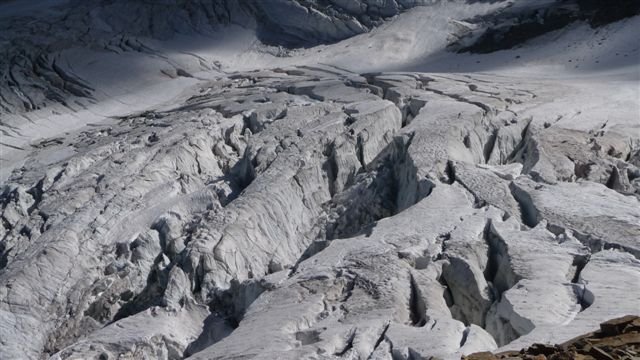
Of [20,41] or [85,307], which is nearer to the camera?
[85,307]

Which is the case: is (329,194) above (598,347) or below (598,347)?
below

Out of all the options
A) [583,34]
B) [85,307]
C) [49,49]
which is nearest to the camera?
[85,307]

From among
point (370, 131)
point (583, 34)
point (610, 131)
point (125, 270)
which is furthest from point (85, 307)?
point (583, 34)

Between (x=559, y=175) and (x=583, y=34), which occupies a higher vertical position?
(x=583, y=34)

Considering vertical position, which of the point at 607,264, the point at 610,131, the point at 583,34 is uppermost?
the point at 583,34

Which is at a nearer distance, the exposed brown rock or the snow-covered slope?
the exposed brown rock

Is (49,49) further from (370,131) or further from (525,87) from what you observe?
(525,87)

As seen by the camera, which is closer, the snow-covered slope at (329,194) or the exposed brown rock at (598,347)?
the exposed brown rock at (598,347)

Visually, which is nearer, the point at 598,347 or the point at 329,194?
the point at 598,347
